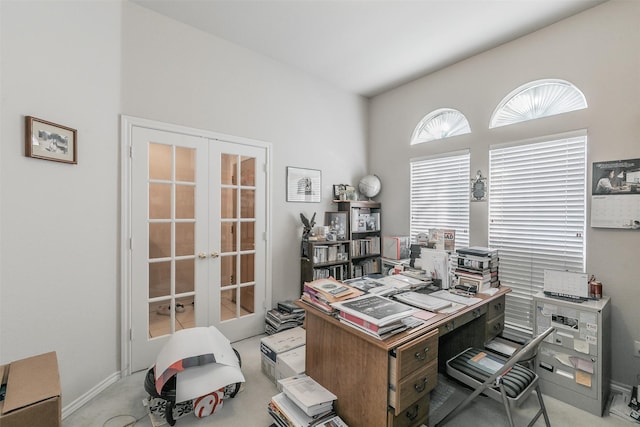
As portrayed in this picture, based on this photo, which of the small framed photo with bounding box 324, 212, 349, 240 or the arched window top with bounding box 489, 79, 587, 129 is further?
the small framed photo with bounding box 324, 212, 349, 240

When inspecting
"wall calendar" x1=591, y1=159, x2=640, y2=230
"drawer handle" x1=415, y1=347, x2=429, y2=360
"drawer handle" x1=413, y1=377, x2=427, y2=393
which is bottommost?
"drawer handle" x1=413, y1=377, x2=427, y2=393

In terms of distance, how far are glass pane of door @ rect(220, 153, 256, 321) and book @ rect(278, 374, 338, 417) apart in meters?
1.47

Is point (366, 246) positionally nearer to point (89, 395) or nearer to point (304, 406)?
point (304, 406)

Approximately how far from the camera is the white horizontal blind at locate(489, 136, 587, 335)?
256cm

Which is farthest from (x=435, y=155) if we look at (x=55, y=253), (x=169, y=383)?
(x=55, y=253)

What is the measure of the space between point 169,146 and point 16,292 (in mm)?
1576

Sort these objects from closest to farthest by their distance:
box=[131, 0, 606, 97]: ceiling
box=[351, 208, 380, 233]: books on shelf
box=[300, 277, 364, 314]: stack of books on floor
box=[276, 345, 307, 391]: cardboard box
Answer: box=[300, 277, 364, 314]: stack of books on floor → box=[276, 345, 307, 391]: cardboard box → box=[131, 0, 606, 97]: ceiling → box=[351, 208, 380, 233]: books on shelf

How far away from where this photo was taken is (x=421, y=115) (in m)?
3.75

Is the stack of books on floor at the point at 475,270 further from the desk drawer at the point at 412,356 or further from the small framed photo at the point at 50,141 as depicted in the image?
the small framed photo at the point at 50,141

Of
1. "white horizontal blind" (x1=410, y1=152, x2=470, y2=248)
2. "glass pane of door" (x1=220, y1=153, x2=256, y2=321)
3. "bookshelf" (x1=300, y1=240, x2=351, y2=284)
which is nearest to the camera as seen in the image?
"glass pane of door" (x1=220, y1=153, x2=256, y2=321)

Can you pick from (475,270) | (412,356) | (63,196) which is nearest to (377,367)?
(412,356)

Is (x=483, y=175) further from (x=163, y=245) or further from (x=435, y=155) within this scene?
(x=163, y=245)

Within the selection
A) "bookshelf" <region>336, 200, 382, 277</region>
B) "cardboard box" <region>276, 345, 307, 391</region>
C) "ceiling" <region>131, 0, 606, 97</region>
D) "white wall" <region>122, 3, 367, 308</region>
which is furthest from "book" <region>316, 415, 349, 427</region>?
"ceiling" <region>131, 0, 606, 97</region>

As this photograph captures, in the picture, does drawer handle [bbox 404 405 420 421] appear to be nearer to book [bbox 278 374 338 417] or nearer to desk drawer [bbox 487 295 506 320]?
book [bbox 278 374 338 417]
